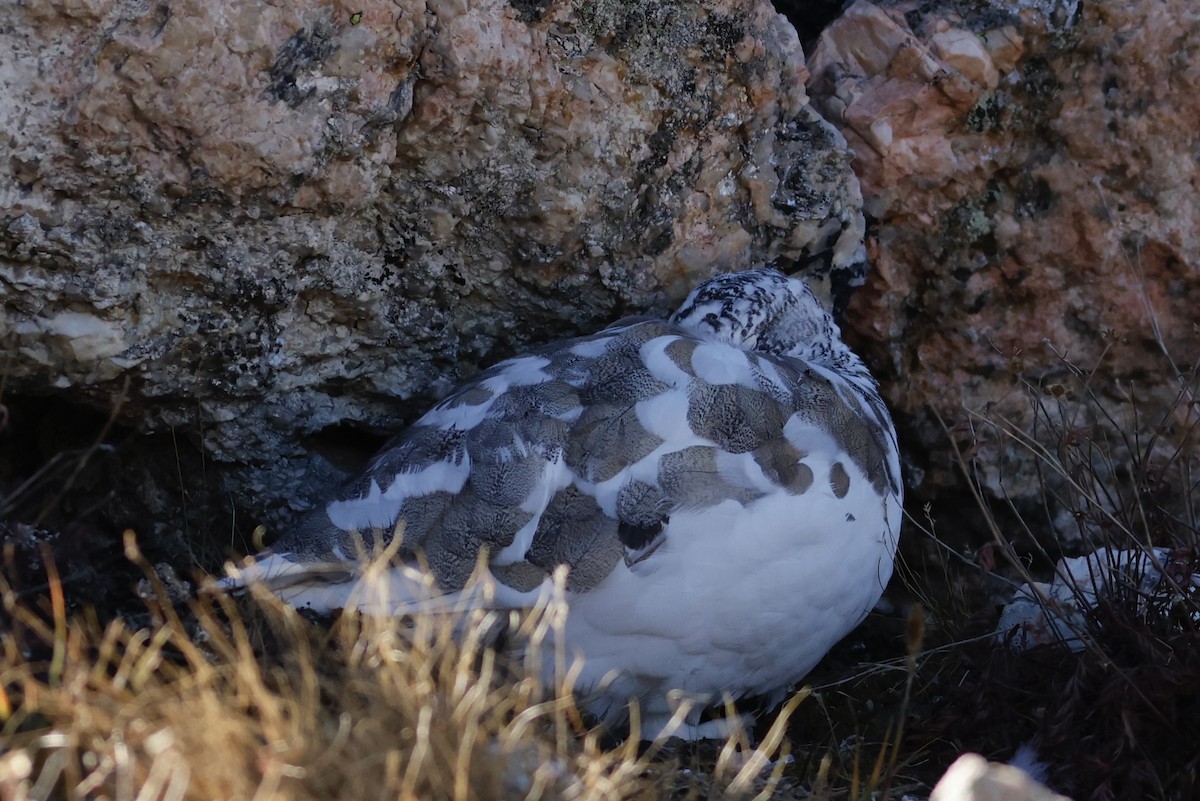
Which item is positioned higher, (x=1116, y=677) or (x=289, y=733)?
(x=289, y=733)

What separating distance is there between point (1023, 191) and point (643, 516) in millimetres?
1406

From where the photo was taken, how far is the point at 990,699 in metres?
2.13

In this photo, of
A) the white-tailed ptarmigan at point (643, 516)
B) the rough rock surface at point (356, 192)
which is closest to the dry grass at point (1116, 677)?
the white-tailed ptarmigan at point (643, 516)

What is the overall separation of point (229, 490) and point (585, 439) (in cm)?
81

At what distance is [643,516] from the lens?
6.84ft

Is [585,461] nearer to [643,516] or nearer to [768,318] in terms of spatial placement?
[643,516]

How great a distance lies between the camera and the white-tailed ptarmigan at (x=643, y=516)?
207 centimetres

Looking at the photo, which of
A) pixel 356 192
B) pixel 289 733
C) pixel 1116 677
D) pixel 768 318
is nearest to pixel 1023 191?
pixel 768 318

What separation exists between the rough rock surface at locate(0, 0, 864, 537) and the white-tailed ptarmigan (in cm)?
30

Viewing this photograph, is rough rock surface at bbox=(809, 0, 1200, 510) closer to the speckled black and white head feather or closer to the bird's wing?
the speckled black and white head feather

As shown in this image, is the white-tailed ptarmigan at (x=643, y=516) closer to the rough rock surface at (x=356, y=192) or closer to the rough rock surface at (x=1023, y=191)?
the rough rock surface at (x=356, y=192)

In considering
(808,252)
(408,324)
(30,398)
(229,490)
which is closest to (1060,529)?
(808,252)

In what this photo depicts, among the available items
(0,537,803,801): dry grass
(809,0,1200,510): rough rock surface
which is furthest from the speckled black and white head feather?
(0,537,803,801): dry grass

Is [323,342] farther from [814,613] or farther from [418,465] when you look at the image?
[814,613]
